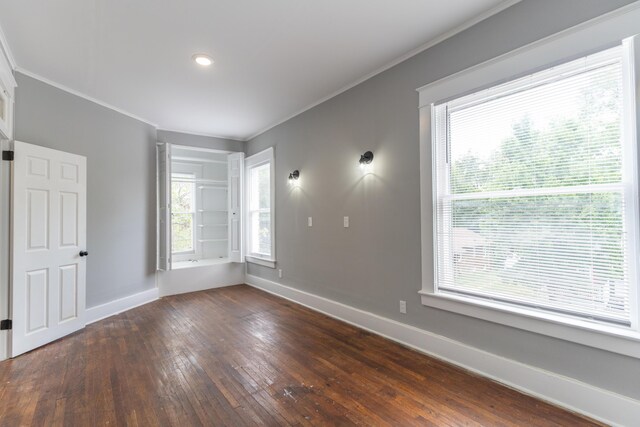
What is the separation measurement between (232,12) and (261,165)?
Answer: 10.9 feet

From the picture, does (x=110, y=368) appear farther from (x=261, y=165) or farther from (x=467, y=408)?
(x=261, y=165)

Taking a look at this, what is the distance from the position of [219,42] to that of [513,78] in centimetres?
246

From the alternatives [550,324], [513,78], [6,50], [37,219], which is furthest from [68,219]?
[550,324]

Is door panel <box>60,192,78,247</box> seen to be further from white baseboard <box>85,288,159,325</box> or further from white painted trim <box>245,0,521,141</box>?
white painted trim <box>245,0,521,141</box>

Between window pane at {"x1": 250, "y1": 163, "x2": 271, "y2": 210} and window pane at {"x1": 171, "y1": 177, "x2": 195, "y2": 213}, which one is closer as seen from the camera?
window pane at {"x1": 250, "y1": 163, "x2": 271, "y2": 210}

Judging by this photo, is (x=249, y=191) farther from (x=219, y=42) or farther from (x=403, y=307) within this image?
(x=403, y=307)

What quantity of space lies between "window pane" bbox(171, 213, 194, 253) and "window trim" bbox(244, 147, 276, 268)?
1.36 m

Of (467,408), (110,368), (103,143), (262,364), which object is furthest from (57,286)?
(467,408)

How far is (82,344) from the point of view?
3156 millimetres

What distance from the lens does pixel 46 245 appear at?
3189 millimetres

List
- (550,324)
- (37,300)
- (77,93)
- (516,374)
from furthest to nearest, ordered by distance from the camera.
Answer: (77,93)
(37,300)
(516,374)
(550,324)

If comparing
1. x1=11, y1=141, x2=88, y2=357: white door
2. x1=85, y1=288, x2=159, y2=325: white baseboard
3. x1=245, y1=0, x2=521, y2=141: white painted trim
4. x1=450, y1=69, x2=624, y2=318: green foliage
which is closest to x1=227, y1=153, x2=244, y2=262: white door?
x1=85, y1=288, x2=159, y2=325: white baseboard

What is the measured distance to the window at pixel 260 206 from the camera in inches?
203

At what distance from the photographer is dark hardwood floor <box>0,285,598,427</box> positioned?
1924 mm
